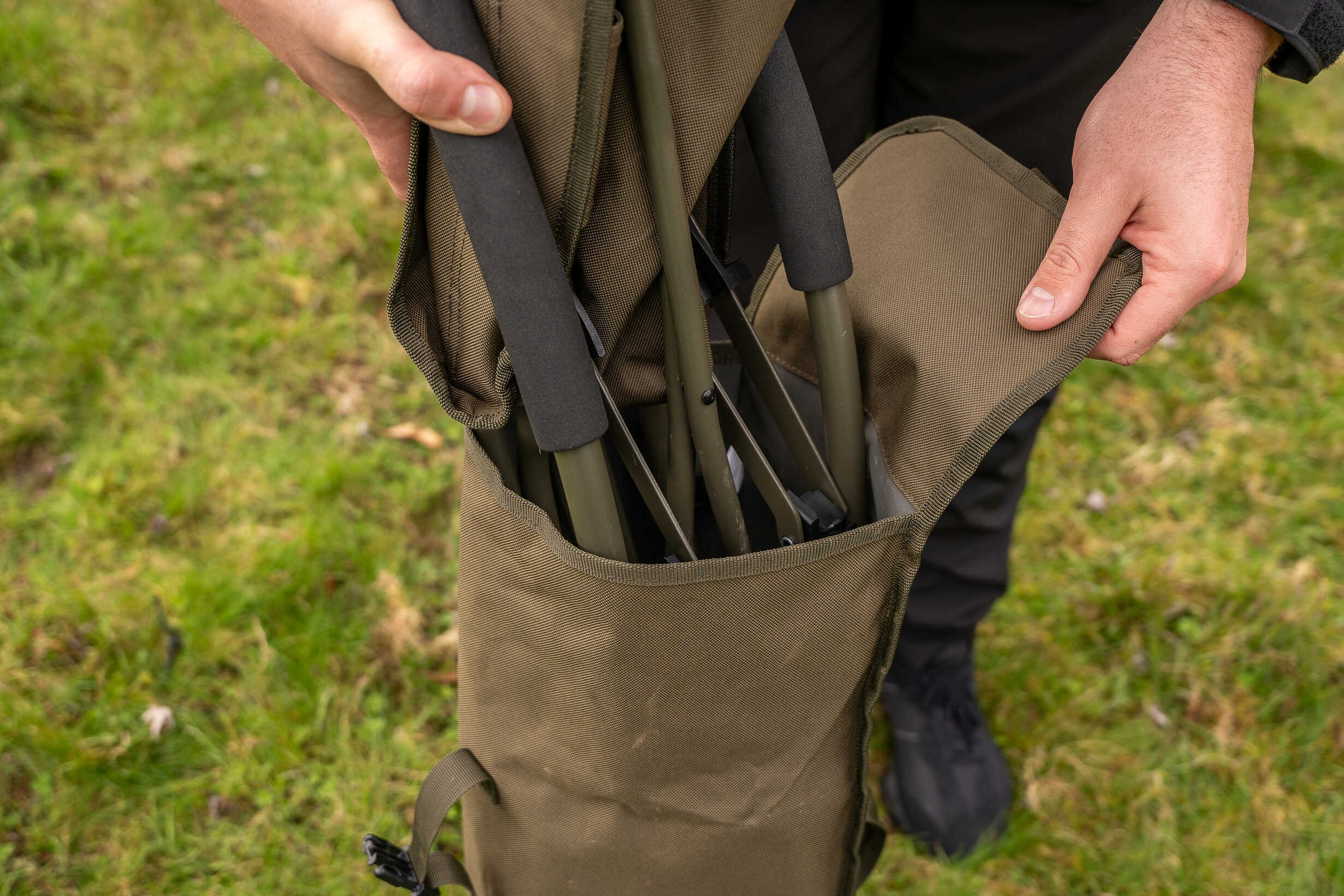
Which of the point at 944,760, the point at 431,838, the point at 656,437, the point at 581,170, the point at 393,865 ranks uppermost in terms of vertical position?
the point at 581,170

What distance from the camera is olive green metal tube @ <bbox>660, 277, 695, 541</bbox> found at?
3.34 ft

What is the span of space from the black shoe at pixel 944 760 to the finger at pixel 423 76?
156cm

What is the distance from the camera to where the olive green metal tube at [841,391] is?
105 cm

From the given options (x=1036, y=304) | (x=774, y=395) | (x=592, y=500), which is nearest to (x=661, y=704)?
(x=592, y=500)

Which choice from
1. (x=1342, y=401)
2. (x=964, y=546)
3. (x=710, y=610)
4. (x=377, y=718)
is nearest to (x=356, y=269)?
(x=377, y=718)

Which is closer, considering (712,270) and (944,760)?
(712,270)

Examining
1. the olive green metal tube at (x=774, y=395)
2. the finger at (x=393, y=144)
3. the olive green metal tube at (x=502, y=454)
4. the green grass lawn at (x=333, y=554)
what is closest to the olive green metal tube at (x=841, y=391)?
the olive green metal tube at (x=774, y=395)

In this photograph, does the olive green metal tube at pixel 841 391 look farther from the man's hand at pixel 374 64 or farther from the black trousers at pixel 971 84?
the black trousers at pixel 971 84

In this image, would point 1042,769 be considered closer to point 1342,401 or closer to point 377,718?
point 377,718

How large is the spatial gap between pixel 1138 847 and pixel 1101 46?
5.40 feet

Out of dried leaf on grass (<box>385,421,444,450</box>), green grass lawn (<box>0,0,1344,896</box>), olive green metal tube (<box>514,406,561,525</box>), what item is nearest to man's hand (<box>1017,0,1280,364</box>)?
olive green metal tube (<box>514,406,561,525</box>)

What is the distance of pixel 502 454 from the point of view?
3.55 ft

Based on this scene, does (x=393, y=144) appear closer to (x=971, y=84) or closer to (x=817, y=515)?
(x=817, y=515)

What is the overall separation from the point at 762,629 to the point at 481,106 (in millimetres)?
652
